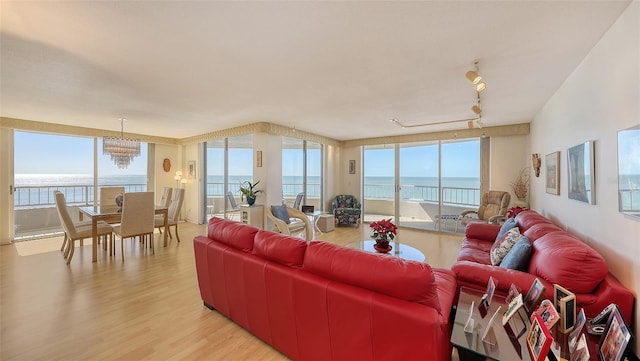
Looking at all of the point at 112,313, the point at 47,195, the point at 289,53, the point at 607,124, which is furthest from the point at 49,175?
the point at 607,124

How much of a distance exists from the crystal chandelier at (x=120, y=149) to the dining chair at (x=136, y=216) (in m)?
1.10

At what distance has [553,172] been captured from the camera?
123 inches

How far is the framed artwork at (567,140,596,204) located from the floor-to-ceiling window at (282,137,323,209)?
16.1ft

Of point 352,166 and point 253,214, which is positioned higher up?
point 352,166

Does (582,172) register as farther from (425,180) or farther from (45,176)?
(45,176)

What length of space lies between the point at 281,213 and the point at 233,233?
270 cm

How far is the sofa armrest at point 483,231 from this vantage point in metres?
3.37

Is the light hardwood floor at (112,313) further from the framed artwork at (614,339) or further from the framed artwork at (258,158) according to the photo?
the framed artwork at (258,158)

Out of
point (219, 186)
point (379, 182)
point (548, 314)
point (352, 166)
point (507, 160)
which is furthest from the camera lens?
point (379, 182)

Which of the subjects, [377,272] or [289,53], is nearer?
[377,272]

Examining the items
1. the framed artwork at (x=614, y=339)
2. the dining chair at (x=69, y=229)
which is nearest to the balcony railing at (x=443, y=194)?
the framed artwork at (x=614, y=339)

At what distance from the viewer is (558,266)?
5.21ft

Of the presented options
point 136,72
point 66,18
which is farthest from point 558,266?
point 136,72

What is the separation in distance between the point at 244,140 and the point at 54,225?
4640mm
